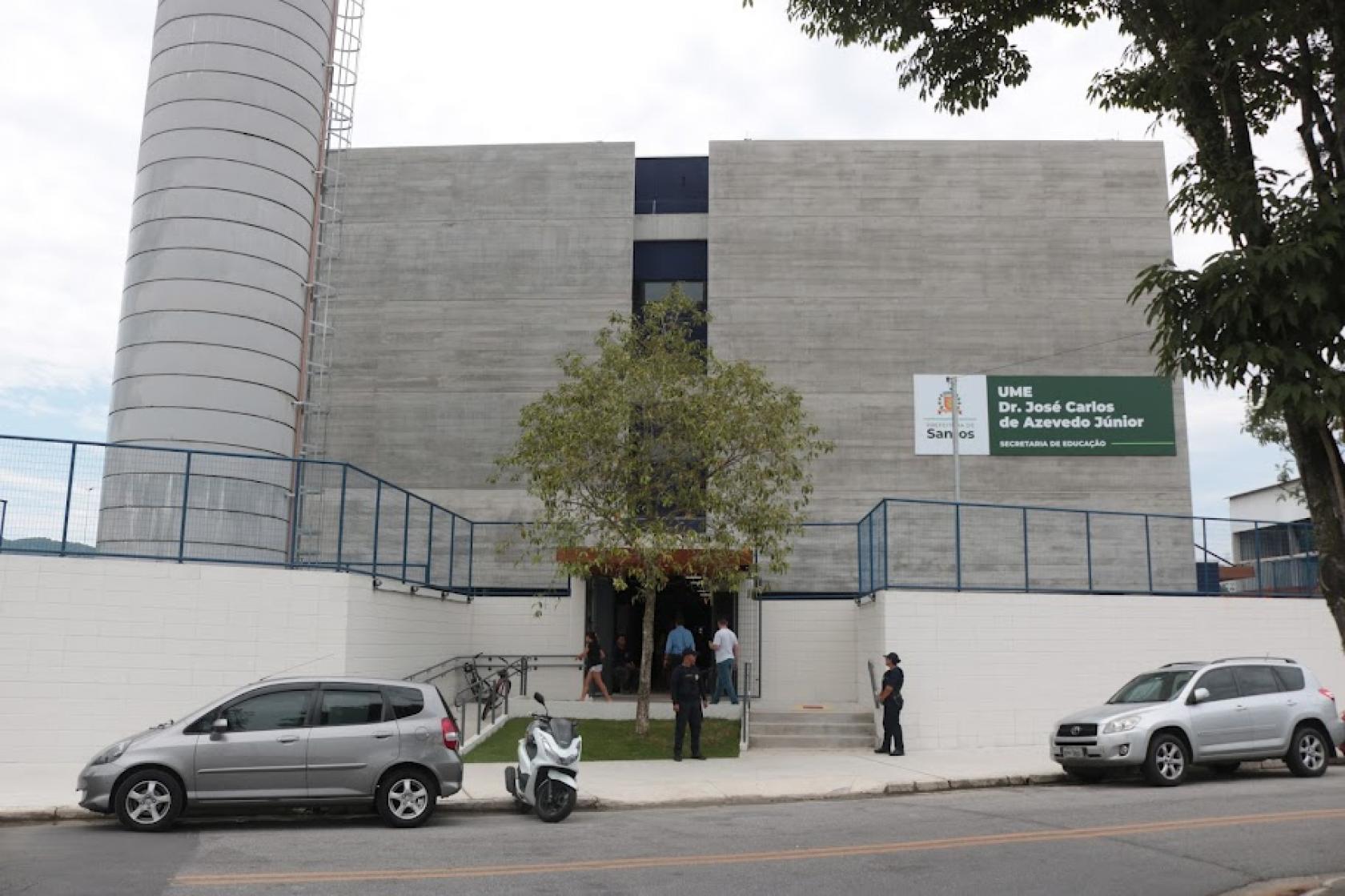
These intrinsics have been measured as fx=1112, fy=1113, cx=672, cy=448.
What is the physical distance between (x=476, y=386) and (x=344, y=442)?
12.7 feet

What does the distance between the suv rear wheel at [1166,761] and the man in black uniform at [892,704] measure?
4399 millimetres

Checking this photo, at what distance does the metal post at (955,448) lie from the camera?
93.3ft

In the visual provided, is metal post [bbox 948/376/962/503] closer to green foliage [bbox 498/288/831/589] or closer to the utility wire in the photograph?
the utility wire

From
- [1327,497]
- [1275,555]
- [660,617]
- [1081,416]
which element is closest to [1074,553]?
[1081,416]

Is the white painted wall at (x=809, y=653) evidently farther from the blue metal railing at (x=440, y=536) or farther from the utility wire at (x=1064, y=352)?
the utility wire at (x=1064, y=352)

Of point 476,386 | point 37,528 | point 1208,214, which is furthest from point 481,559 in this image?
point 1208,214

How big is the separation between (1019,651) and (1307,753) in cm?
516

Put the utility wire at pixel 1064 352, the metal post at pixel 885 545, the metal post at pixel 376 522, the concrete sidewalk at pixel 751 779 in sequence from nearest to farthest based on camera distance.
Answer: the concrete sidewalk at pixel 751 779 → the metal post at pixel 376 522 → the metal post at pixel 885 545 → the utility wire at pixel 1064 352

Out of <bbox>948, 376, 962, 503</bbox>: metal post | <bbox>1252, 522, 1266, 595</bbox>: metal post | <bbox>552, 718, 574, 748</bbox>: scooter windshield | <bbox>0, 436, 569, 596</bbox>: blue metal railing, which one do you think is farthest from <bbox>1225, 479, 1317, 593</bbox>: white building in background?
<bbox>552, 718, 574, 748</bbox>: scooter windshield

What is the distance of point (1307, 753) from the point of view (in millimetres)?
15477

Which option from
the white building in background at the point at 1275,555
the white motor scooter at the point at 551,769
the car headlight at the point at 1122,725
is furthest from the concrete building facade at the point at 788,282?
the white motor scooter at the point at 551,769

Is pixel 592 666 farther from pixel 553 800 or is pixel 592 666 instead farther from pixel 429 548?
pixel 553 800

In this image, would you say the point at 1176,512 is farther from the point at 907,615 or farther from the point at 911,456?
the point at 907,615

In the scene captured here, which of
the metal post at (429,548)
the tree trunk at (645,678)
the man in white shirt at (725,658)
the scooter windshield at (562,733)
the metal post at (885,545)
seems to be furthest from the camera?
the metal post at (429,548)
